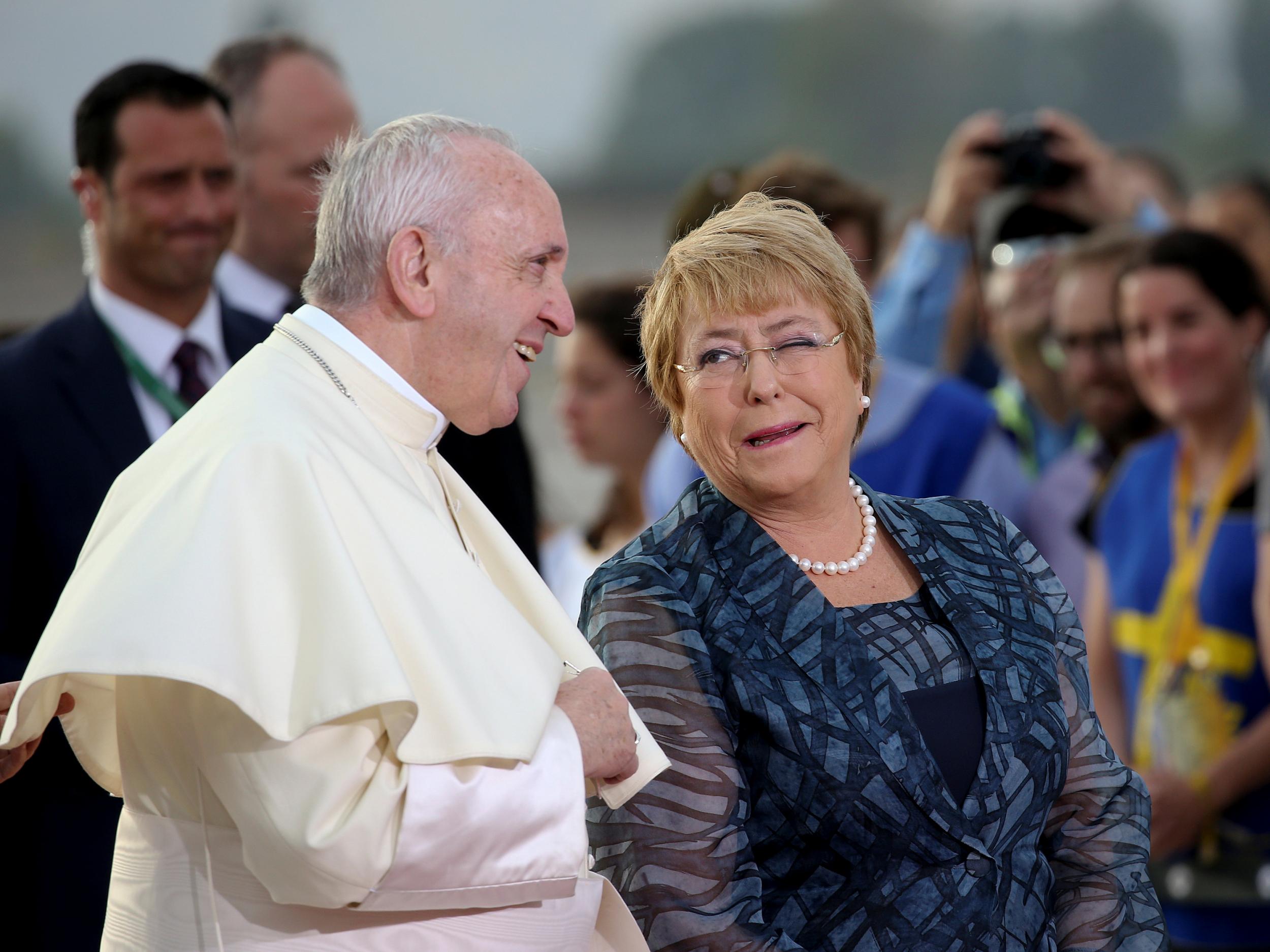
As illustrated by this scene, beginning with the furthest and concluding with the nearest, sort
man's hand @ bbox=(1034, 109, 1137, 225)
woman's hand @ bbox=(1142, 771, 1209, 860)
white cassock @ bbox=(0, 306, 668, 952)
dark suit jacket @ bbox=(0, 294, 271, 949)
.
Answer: man's hand @ bbox=(1034, 109, 1137, 225)
woman's hand @ bbox=(1142, 771, 1209, 860)
dark suit jacket @ bbox=(0, 294, 271, 949)
white cassock @ bbox=(0, 306, 668, 952)

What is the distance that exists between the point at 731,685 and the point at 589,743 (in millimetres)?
272

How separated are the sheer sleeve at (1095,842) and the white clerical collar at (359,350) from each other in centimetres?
101

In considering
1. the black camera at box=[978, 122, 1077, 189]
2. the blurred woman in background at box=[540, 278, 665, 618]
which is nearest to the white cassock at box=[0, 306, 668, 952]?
the blurred woman in background at box=[540, 278, 665, 618]

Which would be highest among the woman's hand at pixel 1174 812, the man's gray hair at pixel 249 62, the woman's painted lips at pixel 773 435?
the man's gray hair at pixel 249 62

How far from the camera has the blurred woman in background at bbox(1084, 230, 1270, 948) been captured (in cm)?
372

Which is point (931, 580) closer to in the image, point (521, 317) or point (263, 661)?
point (521, 317)

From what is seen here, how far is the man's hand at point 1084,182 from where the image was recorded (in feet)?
15.3

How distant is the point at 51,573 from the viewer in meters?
2.78

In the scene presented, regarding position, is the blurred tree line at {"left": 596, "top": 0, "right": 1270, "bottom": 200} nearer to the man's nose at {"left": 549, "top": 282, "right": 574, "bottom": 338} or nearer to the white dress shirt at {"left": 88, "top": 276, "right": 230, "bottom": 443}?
the white dress shirt at {"left": 88, "top": 276, "right": 230, "bottom": 443}

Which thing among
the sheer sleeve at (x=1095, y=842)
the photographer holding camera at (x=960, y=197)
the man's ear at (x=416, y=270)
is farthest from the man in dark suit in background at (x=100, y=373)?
the photographer holding camera at (x=960, y=197)

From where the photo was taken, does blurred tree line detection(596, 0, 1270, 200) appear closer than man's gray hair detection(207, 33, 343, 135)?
No

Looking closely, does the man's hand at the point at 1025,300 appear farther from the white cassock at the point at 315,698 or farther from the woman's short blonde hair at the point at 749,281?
the white cassock at the point at 315,698

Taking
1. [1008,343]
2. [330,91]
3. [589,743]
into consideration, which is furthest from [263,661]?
[1008,343]

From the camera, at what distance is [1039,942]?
208 cm
